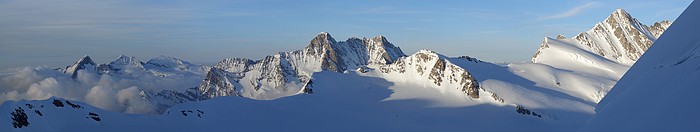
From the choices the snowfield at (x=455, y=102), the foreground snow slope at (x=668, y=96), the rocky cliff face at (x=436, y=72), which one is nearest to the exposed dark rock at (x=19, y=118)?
the snowfield at (x=455, y=102)

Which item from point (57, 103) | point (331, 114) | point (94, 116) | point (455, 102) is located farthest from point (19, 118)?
point (455, 102)

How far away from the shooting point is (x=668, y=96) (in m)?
10.9

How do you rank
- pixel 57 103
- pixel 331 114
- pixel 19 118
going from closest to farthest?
pixel 19 118 < pixel 57 103 < pixel 331 114

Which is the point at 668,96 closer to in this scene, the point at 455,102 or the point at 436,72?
the point at 455,102

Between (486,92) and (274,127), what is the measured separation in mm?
63526

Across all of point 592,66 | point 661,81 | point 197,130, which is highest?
point 592,66

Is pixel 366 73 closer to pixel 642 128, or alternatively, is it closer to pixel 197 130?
pixel 197 130

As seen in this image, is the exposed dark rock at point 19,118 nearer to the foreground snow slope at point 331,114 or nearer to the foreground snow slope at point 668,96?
the foreground snow slope at point 331,114

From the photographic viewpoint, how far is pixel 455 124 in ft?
353

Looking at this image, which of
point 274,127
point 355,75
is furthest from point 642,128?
point 355,75

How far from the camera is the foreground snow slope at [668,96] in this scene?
9.24 m

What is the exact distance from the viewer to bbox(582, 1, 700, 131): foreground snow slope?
9.24 m

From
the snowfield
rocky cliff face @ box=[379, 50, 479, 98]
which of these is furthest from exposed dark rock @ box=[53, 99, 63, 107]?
rocky cliff face @ box=[379, 50, 479, 98]

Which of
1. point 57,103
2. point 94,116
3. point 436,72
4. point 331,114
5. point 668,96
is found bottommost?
point 94,116
